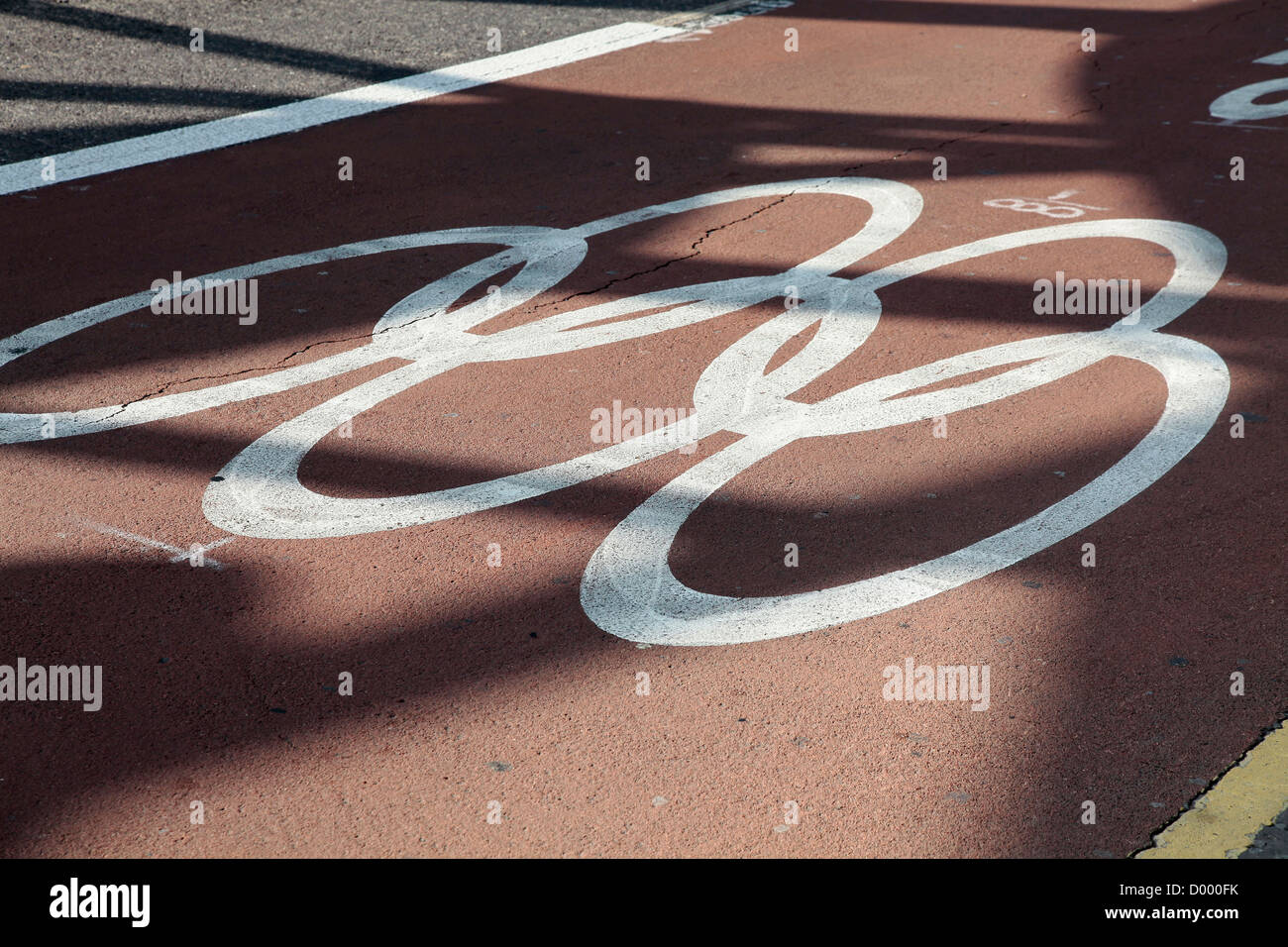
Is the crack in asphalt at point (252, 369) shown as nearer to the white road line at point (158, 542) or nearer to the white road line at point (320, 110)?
the white road line at point (158, 542)

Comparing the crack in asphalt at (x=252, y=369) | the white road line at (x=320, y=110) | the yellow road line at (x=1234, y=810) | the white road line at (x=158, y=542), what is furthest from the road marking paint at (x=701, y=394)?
the white road line at (x=320, y=110)

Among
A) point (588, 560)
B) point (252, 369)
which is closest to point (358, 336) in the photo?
point (252, 369)

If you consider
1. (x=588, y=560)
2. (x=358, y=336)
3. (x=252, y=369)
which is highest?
(x=358, y=336)

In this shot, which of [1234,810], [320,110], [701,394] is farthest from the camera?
[320,110]

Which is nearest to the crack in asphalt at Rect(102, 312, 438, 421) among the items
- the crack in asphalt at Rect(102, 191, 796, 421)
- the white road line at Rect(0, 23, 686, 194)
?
the crack in asphalt at Rect(102, 191, 796, 421)

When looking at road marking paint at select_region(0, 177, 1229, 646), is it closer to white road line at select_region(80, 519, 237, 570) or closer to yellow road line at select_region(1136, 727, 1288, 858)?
white road line at select_region(80, 519, 237, 570)

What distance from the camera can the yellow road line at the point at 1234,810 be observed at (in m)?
3.25

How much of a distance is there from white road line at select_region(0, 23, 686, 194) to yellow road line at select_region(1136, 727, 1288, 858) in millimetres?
7952

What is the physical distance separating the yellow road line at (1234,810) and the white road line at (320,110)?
7.95 meters

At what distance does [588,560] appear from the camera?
15.0 ft

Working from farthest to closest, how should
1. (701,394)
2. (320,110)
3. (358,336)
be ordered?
(320,110) → (358,336) → (701,394)

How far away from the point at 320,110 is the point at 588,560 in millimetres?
6947

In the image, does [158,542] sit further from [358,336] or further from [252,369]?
[358,336]

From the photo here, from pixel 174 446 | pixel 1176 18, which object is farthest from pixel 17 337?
pixel 1176 18
